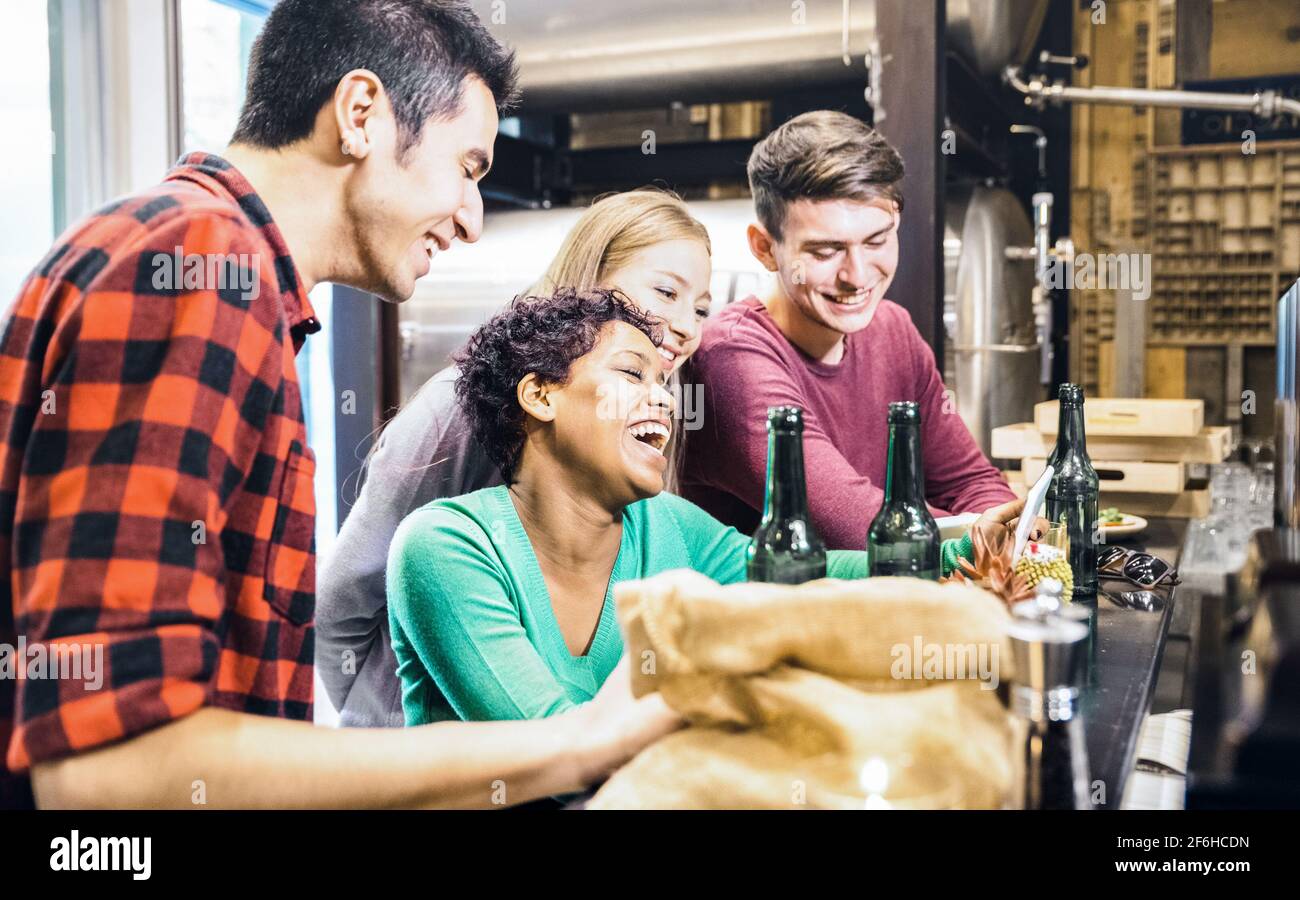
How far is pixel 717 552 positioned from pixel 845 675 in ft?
2.22

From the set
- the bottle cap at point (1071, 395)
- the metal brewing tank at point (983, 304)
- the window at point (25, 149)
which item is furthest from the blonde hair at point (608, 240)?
the metal brewing tank at point (983, 304)

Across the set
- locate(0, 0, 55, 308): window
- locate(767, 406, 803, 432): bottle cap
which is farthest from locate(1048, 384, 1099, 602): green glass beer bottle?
locate(0, 0, 55, 308): window

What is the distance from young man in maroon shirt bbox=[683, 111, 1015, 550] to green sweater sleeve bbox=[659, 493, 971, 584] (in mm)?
180

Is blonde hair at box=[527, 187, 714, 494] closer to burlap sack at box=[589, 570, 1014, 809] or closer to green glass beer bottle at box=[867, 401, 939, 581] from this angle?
green glass beer bottle at box=[867, 401, 939, 581]

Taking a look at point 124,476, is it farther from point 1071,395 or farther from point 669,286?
point 1071,395

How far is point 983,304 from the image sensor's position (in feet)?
10.6

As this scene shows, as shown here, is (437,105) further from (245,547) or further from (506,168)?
(506,168)

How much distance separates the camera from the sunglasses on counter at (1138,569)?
151cm

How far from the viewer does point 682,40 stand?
2.61m

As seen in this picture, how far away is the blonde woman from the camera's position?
1389 mm

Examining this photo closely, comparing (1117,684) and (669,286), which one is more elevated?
(669,286)

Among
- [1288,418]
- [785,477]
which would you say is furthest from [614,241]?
[1288,418]

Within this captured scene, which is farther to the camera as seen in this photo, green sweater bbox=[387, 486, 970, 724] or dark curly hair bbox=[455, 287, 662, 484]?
dark curly hair bbox=[455, 287, 662, 484]

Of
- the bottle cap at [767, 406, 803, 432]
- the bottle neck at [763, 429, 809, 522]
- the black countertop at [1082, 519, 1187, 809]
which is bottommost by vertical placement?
the black countertop at [1082, 519, 1187, 809]
